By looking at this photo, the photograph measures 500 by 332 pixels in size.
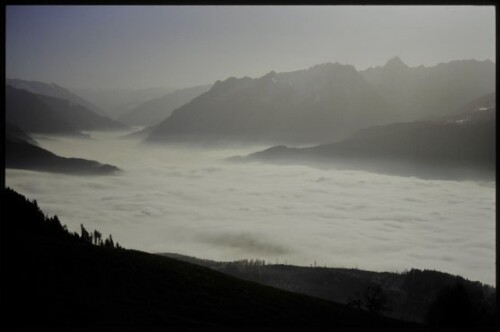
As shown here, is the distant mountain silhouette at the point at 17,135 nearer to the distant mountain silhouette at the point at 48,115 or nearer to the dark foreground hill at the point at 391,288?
the distant mountain silhouette at the point at 48,115

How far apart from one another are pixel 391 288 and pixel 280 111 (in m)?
5.07

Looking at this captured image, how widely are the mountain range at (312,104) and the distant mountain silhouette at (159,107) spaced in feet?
0.53

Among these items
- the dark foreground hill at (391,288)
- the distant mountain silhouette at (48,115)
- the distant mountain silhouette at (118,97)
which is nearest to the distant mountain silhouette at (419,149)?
the dark foreground hill at (391,288)

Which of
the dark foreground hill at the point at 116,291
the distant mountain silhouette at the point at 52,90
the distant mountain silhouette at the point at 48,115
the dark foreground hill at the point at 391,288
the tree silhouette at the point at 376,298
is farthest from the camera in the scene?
the tree silhouette at the point at 376,298

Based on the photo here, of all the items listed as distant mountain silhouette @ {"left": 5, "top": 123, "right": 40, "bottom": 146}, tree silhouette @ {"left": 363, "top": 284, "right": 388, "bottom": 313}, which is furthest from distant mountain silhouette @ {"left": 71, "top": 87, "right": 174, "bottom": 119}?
tree silhouette @ {"left": 363, "top": 284, "right": 388, "bottom": 313}

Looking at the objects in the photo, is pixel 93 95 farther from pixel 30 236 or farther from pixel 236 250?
pixel 236 250

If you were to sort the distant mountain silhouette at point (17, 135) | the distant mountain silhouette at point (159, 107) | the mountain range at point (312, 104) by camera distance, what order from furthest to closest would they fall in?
1. the distant mountain silhouette at point (159, 107)
2. the mountain range at point (312, 104)
3. the distant mountain silhouette at point (17, 135)

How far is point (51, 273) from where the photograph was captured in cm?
952

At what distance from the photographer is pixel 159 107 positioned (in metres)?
10.9

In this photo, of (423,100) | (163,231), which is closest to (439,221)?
(423,100)

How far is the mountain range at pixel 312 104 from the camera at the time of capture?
401 inches

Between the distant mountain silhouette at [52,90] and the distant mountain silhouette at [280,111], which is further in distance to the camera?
the distant mountain silhouette at [280,111]

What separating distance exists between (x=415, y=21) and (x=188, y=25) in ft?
15.0

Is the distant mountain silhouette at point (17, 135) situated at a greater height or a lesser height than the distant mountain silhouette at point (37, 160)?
greater
